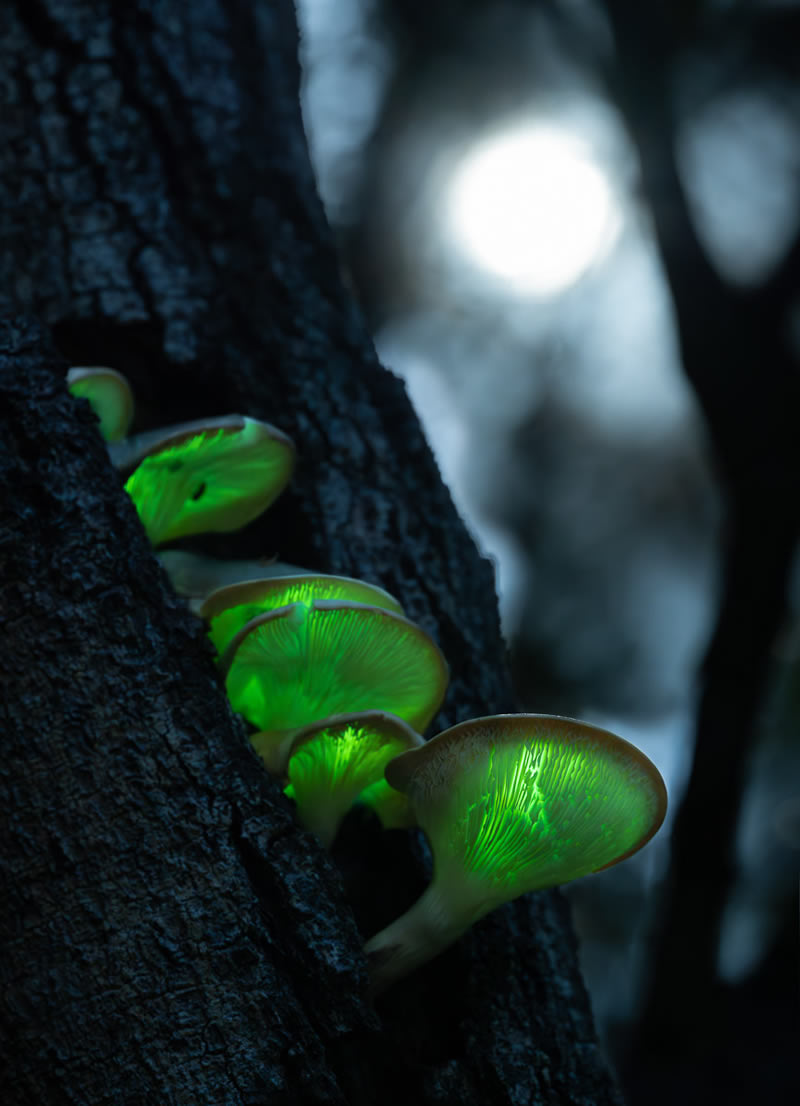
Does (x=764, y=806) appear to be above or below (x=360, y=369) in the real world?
below

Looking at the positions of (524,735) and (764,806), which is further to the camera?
(764,806)

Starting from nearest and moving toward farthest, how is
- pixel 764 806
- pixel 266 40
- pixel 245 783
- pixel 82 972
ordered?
pixel 82 972
pixel 245 783
pixel 266 40
pixel 764 806

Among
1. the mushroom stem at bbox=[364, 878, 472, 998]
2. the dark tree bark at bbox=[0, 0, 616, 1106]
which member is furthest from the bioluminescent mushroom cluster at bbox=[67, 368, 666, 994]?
the dark tree bark at bbox=[0, 0, 616, 1106]

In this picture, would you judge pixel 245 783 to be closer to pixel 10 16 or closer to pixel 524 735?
pixel 524 735

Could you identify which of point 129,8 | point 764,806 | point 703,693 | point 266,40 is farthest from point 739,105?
point 764,806

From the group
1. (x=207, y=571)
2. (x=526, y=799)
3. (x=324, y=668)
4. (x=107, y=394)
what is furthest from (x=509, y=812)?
(x=107, y=394)

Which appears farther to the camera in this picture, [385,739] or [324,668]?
[324,668]

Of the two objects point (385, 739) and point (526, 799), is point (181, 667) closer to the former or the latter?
point (385, 739)
